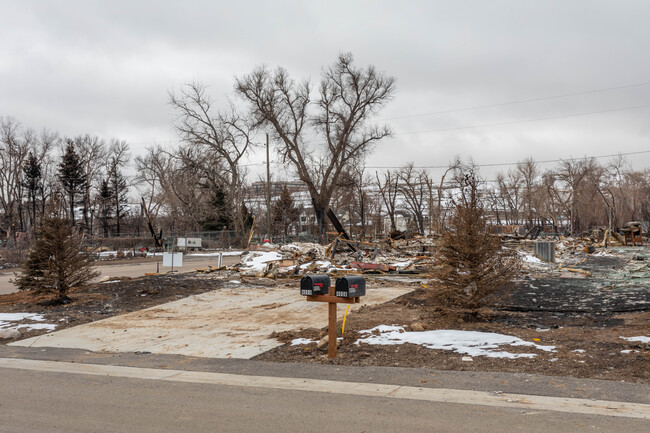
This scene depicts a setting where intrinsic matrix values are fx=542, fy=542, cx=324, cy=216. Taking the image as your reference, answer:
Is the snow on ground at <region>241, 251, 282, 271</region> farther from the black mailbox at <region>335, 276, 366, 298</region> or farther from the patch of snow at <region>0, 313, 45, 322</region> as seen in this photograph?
the black mailbox at <region>335, 276, 366, 298</region>

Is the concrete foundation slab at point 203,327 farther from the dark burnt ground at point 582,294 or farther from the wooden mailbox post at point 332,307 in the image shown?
the dark burnt ground at point 582,294

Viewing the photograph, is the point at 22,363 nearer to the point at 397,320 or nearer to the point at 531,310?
the point at 397,320

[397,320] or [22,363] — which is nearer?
[22,363]

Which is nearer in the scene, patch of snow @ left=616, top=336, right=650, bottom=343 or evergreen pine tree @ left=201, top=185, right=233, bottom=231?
patch of snow @ left=616, top=336, right=650, bottom=343

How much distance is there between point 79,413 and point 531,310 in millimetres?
9475

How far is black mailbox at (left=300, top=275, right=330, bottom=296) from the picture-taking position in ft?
26.0

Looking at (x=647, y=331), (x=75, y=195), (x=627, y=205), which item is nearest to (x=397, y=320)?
(x=647, y=331)

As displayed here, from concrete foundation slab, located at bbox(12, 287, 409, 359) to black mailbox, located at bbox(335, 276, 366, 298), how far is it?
2.06 metres

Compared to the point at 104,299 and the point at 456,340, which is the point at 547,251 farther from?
the point at 104,299

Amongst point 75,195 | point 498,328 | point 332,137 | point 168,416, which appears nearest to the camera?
point 168,416

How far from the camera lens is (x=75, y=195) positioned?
2714 inches

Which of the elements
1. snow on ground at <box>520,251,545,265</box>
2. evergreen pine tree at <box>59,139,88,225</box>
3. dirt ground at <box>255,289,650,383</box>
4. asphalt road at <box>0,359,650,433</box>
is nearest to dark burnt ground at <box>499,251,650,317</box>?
dirt ground at <box>255,289,650,383</box>

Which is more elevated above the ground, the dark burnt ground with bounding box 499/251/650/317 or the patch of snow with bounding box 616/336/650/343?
the patch of snow with bounding box 616/336/650/343

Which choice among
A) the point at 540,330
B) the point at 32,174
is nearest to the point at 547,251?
the point at 540,330
